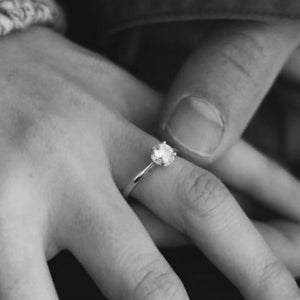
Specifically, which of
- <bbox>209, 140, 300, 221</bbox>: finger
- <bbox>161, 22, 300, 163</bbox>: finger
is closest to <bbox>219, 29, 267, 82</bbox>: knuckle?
<bbox>161, 22, 300, 163</bbox>: finger

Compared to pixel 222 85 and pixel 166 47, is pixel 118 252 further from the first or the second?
pixel 166 47

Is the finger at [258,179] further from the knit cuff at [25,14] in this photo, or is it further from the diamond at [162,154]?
the knit cuff at [25,14]

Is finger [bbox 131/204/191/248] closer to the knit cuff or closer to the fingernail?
the fingernail

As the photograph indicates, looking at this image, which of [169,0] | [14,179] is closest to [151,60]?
[169,0]

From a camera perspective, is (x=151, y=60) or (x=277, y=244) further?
(x=151, y=60)

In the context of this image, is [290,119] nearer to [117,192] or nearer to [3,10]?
[117,192]

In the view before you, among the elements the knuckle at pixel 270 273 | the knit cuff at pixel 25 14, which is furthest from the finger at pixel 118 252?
the knit cuff at pixel 25 14

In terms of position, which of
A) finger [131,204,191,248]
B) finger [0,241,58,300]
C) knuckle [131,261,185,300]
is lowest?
finger [0,241,58,300]
